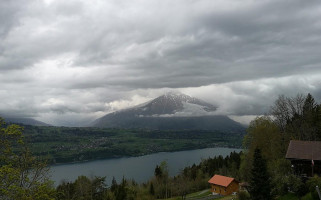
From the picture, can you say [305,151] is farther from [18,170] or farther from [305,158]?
[18,170]

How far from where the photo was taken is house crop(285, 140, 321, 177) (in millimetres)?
42344

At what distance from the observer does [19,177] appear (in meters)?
19.5

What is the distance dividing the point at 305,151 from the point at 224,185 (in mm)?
35592

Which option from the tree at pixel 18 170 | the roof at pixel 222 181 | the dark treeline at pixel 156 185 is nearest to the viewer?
the tree at pixel 18 170

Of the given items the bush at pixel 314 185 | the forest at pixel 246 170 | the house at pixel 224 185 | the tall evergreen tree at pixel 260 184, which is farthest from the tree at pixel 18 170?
the house at pixel 224 185

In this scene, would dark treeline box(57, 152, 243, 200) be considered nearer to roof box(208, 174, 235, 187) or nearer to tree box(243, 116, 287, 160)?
roof box(208, 174, 235, 187)

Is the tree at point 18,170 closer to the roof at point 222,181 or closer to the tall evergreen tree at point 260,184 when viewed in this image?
the tall evergreen tree at point 260,184

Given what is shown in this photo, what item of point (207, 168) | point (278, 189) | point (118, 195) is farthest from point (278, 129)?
point (207, 168)

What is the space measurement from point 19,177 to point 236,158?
333 ft

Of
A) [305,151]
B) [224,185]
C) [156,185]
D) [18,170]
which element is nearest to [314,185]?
[305,151]

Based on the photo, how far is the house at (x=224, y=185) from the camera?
249ft

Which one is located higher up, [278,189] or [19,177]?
[19,177]

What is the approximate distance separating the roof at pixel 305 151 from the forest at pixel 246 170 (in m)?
1.94

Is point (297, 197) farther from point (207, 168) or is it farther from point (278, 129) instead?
point (207, 168)
